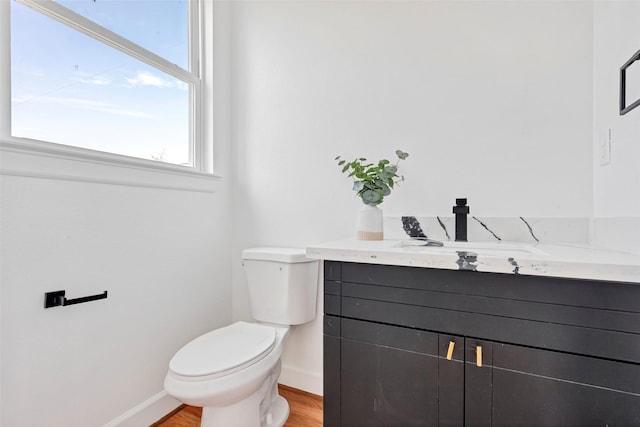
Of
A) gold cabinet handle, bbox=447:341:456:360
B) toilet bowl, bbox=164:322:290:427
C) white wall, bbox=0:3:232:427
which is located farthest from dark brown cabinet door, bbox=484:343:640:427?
white wall, bbox=0:3:232:427

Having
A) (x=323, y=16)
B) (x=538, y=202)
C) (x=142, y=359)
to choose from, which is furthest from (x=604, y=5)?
(x=142, y=359)

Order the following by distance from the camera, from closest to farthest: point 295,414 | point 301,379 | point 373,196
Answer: point 373,196
point 295,414
point 301,379

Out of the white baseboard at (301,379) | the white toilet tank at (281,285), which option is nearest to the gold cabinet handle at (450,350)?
the white toilet tank at (281,285)

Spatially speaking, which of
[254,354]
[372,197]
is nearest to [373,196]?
[372,197]

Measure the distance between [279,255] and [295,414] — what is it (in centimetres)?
81

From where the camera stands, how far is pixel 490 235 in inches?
53.4

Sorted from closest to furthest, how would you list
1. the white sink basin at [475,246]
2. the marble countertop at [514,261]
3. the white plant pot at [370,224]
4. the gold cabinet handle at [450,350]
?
the marble countertop at [514,261] < the gold cabinet handle at [450,350] < the white sink basin at [475,246] < the white plant pot at [370,224]

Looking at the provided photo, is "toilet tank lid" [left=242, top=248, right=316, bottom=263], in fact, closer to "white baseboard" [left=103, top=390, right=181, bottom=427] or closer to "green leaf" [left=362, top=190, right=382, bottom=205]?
"green leaf" [left=362, top=190, right=382, bottom=205]

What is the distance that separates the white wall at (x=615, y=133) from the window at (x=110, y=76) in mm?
1893

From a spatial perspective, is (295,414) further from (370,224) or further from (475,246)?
(475,246)

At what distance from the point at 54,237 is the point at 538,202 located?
75.3 inches

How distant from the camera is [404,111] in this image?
1522 millimetres

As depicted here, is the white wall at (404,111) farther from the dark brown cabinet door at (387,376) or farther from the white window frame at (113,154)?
the dark brown cabinet door at (387,376)

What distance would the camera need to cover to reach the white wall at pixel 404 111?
1.27 m
